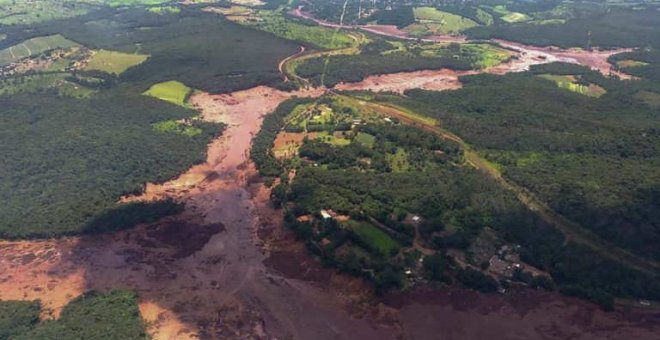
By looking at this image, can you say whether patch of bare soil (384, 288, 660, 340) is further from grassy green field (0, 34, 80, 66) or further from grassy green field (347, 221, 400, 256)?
grassy green field (0, 34, 80, 66)

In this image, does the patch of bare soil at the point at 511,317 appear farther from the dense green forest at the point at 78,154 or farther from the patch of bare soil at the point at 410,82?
the patch of bare soil at the point at 410,82

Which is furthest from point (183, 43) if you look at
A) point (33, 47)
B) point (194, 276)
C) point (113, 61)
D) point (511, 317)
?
point (511, 317)

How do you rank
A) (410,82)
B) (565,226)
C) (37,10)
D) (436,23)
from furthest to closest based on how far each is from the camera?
(37,10) → (436,23) → (410,82) → (565,226)

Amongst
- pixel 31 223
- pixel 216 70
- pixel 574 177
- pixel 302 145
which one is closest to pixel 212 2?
pixel 216 70

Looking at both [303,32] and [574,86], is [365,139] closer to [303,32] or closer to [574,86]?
[574,86]

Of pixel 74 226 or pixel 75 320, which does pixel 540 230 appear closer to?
pixel 75 320

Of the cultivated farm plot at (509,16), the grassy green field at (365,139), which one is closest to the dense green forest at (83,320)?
the grassy green field at (365,139)

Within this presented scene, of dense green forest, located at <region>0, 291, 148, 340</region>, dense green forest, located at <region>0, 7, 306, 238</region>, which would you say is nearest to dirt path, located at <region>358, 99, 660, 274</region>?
dense green forest, located at <region>0, 7, 306, 238</region>
